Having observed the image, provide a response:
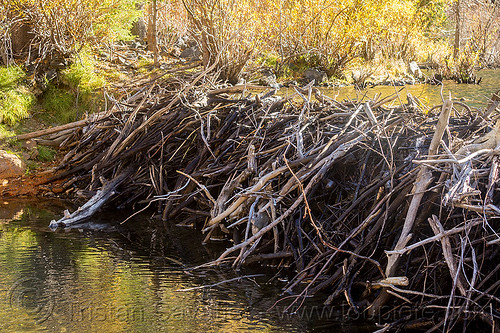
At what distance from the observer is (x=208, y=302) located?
509 cm

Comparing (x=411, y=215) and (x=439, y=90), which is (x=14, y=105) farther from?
(x=439, y=90)

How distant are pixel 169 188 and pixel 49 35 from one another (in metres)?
6.05

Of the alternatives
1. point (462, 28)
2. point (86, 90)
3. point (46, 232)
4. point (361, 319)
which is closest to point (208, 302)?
point (361, 319)

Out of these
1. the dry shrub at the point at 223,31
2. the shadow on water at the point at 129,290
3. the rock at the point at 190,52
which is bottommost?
the shadow on water at the point at 129,290

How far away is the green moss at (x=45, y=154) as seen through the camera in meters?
10.4

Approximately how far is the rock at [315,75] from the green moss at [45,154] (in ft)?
33.5

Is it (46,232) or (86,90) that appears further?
(86,90)

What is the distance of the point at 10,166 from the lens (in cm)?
973

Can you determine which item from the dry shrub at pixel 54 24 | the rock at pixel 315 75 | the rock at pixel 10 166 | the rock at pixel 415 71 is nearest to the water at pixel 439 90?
the rock at pixel 315 75

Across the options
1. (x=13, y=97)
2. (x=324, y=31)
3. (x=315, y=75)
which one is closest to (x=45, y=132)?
(x=13, y=97)

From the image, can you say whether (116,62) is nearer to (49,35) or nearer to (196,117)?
(49,35)

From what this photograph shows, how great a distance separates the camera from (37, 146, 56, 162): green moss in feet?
34.3

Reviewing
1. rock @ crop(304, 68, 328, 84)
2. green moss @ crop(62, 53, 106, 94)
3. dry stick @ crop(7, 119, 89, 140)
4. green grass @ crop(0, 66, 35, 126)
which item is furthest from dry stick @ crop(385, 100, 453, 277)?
rock @ crop(304, 68, 328, 84)

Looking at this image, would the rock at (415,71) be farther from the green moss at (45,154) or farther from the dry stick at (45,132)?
the green moss at (45,154)
